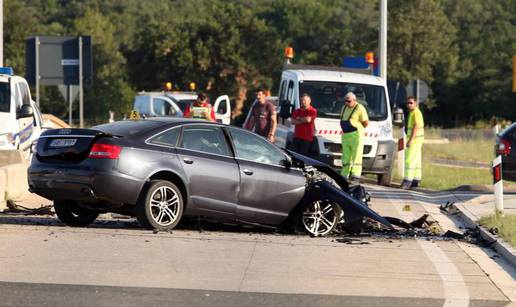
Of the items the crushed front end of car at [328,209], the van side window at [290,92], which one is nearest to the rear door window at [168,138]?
the crushed front end of car at [328,209]

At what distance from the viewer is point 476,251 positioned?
13.1 metres

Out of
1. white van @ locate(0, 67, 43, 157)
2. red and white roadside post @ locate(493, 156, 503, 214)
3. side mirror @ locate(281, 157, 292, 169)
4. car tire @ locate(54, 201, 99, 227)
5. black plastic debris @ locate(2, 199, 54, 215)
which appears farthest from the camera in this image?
white van @ locate(0, 67, 43, 157)

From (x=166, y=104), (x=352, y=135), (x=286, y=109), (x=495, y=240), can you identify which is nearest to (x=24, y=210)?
(x=495, y=240)

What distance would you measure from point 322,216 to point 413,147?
8.98 m

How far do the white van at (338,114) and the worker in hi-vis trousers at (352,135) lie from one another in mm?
1492

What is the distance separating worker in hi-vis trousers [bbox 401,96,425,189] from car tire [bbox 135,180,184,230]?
10.1 m

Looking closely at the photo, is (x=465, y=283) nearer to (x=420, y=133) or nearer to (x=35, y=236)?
(x=35, y=236)

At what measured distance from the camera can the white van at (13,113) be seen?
21.3 meters

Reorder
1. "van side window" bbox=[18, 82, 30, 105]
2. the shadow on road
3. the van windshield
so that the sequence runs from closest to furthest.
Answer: the shadow on road
the van windshield
"van side window" bbox=[18, 82, 30, 105]

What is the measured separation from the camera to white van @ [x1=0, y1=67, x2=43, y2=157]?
69.9 ft

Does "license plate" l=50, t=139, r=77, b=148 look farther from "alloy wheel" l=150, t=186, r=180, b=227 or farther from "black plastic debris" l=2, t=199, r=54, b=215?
"black plastic debris" l=2, t=199, r=54, b=215

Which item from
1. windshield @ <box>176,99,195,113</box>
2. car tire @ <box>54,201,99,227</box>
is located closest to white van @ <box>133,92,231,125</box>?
windshield @ <box>176,99,195,113</box>

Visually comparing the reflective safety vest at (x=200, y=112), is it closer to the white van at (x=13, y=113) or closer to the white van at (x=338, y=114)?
the white van at (x=338, y=114)

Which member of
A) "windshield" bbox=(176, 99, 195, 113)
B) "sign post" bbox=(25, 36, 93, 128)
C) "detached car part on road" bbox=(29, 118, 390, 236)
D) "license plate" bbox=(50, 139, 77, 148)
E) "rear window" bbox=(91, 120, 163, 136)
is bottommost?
"detached car part on road" bbox=(29, 118, 390, 236)
